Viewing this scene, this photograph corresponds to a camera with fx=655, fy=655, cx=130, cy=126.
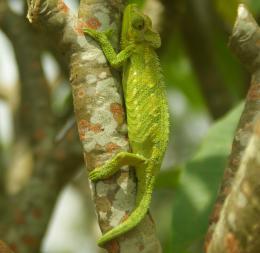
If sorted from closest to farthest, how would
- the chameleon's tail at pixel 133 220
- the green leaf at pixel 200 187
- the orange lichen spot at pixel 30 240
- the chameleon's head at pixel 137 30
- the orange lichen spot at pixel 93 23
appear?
the chameleon's tail at pixel 133 220 → the orange lichen spot at pixel 93 23 → the chameleon's head at pixel 137 30 → the green leaf at pixel 200 187 → the orange lichen spot at pixel 30 240

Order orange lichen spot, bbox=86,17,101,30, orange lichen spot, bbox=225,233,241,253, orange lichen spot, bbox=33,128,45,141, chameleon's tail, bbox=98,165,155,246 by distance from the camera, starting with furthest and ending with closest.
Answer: orange lichen spot, bbox=33,128,45,141, orange lichen spot, bbox=86,17,101,30, chameleon's tail, bbox=98,165,155,246, orange lichen spot, bbox=225,233,241,253

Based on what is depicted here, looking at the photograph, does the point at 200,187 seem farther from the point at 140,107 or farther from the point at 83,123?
the point at 83,123

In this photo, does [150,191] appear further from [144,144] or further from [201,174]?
[201,174]

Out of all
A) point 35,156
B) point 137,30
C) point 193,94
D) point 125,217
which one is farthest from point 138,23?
point 193,94

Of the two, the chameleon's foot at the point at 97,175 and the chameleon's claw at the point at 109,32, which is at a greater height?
the chameleon's claw at the point at 109,32

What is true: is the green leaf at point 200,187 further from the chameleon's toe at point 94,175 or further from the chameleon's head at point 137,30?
the chameleon's toe at point 94,175

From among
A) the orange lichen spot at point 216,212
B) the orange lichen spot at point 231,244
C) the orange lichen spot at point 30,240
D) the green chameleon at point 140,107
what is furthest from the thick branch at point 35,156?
the orange lichen spot at point 231,244

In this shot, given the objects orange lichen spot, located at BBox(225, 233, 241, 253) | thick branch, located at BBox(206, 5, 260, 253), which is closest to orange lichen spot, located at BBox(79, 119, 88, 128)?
thick branch, located at BBox(206, 5, 260, 253)

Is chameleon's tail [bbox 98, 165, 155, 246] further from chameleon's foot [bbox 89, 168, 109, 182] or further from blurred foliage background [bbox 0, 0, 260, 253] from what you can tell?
blurred foliage background [bbox 0, 0, 260, 253]

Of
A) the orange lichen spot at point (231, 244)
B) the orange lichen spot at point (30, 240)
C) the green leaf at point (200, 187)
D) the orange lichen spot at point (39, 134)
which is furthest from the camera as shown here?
the orange lichen spot at point (39, 134)
